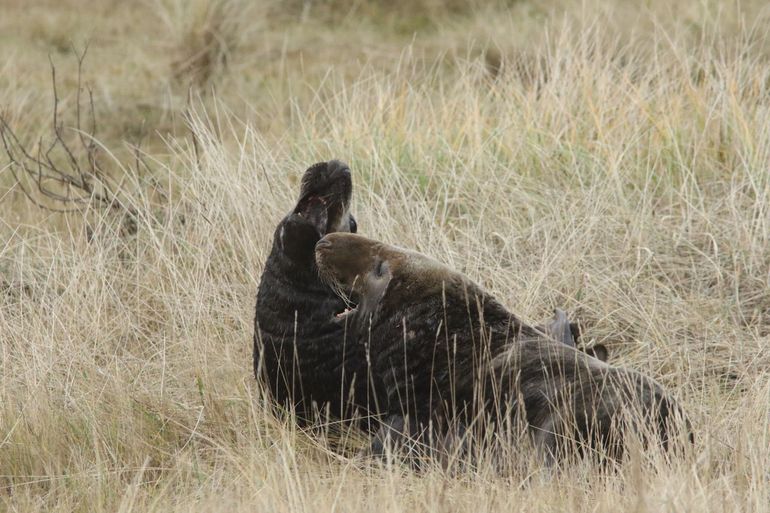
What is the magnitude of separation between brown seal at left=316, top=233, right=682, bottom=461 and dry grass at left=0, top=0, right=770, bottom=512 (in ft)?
0.73

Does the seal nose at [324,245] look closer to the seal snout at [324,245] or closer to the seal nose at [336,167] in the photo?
the seal snout at [324,245]

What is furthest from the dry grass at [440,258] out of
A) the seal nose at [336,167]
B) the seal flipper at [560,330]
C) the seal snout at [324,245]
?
the seal nose at [336,167]

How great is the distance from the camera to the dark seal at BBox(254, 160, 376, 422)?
4195 mm

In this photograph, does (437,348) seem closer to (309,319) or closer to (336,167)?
(309,319)

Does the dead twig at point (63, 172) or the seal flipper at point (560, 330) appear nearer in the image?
the seal flipper at point (560, 330)

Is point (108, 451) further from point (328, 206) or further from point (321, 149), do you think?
point (321, 149)

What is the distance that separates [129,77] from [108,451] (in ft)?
26.3

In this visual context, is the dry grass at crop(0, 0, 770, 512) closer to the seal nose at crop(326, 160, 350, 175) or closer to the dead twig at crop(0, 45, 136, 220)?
the dead twig at crop(0, 45, 136, 220)

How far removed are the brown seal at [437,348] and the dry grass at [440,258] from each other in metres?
0.22

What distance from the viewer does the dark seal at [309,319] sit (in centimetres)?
420

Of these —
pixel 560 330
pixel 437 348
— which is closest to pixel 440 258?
pixel 560 330

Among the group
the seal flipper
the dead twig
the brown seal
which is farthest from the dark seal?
the dead twig

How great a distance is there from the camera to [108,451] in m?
4.12

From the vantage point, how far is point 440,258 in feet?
18.5
